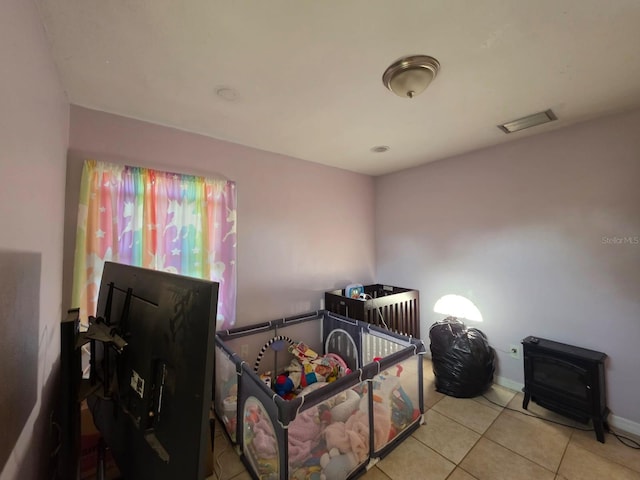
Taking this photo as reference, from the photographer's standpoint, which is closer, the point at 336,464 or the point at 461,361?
the point at 336,464

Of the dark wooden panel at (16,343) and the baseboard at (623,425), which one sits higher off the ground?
the dark wooden panel at (16,343)

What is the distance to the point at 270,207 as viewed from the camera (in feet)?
8.26

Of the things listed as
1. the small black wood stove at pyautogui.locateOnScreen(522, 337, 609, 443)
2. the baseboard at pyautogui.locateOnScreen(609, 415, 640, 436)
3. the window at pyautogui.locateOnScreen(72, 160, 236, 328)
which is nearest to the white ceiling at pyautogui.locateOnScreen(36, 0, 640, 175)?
the window at pyautogui.locateOnScreen(72, 160, 236, 328)

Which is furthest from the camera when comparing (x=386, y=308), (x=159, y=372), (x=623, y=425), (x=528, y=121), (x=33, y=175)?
(x=386, y=308)

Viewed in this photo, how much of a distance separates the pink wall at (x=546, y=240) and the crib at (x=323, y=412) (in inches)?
43.9

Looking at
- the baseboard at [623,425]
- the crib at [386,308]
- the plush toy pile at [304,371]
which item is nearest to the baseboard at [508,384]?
the baseboard at [623,425]

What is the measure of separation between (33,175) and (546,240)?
10.6ft

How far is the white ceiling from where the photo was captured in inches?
40.9

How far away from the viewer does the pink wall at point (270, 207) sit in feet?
5.74

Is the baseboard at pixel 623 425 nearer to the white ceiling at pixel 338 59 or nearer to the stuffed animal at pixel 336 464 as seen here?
the stuffed animal at pixel 336 464

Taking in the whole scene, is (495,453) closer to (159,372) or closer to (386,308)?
(386,308)

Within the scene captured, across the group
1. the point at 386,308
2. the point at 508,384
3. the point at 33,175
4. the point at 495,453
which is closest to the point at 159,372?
the point at 33,175

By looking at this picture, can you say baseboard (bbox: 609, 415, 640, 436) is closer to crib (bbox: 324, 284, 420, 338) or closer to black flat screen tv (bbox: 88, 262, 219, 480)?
crib (bbox: 324, 284, 420, 338)

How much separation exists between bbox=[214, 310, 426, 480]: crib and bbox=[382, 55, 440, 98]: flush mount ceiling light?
1.62 meters
